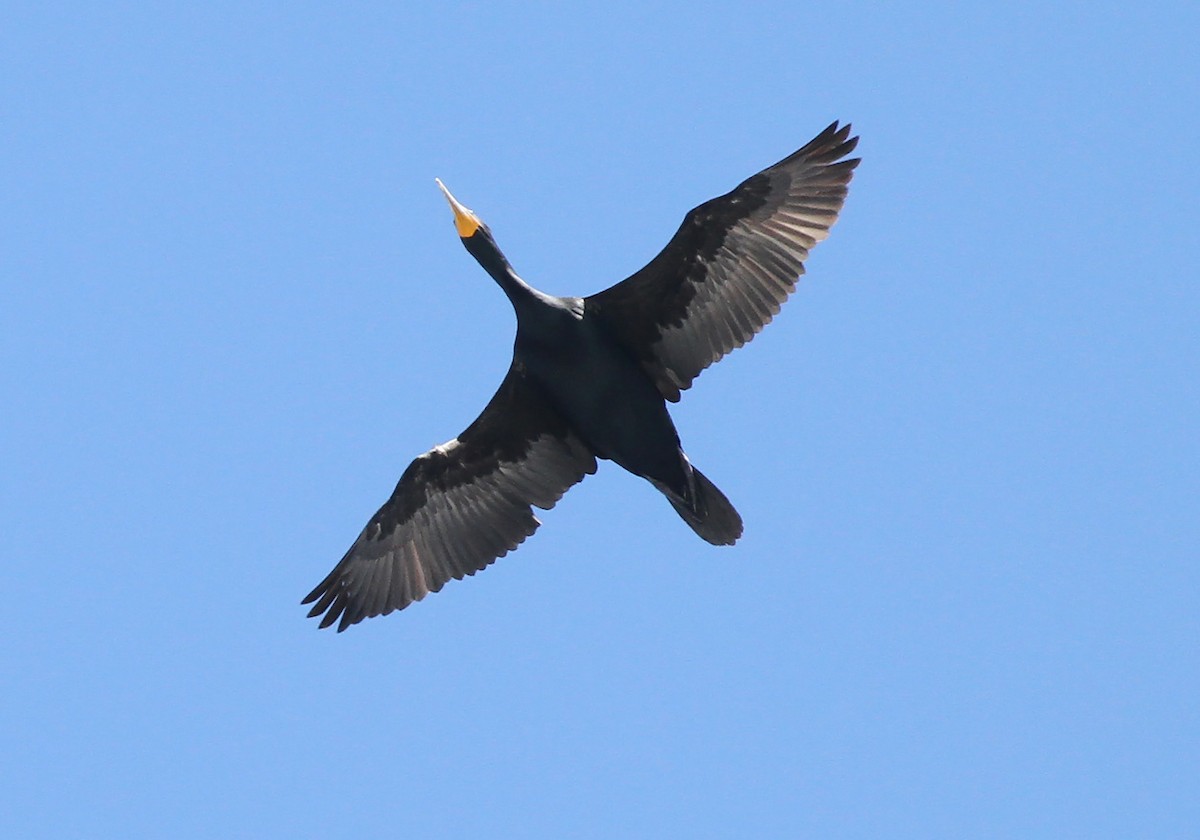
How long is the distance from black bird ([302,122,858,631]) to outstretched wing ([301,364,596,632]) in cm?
1

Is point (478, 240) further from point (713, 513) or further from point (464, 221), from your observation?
point (713, 513)

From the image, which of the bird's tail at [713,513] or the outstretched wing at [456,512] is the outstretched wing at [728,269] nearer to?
the bird's tail at [713,513]

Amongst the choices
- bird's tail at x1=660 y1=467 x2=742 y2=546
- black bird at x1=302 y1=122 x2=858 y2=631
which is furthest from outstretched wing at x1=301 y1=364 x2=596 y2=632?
bird's tail at x1=660 y1=467 x2=742 y2=546

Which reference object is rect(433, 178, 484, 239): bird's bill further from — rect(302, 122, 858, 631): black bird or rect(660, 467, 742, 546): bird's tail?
rect(660, 467, 742, 546): bird's tail

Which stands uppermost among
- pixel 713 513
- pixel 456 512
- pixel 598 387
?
pixel 598 387

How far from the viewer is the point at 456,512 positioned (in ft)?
62.0

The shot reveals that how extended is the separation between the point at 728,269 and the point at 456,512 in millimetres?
3951

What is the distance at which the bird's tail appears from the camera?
17.8m

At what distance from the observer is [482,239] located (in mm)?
18000

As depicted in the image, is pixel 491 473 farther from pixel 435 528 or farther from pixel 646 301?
pixel 646 301

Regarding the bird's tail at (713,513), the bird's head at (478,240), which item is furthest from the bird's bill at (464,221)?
the bird's tail at (713,513)

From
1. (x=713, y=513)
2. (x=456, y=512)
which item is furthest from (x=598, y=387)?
(x=456, y=512)

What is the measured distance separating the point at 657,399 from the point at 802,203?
2357mm

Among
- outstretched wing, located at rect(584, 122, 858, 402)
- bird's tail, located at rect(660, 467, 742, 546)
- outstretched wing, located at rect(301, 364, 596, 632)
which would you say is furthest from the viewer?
outstretched wing, located at rect(301, 364, 596, 632)
